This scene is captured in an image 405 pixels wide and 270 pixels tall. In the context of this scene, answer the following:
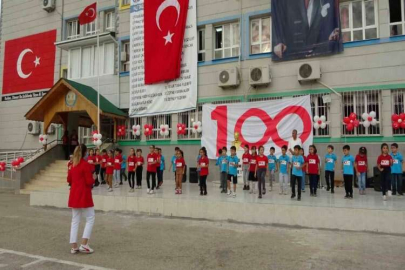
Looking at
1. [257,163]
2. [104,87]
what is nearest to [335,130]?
[257,163]

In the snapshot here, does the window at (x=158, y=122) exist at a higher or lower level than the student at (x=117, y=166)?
higher

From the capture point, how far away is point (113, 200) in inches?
461

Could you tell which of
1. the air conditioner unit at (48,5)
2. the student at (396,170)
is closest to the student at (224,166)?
the student at (396,170)

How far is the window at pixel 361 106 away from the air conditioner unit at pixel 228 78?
4828 mm

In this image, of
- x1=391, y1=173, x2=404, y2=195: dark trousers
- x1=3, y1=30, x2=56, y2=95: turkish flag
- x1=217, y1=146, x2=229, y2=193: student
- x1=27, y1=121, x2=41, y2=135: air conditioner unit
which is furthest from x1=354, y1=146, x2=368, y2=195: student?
x1=27, y1=121, x2=41, y2=135: air conditioner unit

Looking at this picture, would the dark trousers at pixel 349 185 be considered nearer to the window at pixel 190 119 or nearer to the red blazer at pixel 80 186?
the red blazer at pixel 80 186

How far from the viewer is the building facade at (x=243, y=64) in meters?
14.0

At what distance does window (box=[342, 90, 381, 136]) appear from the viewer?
14.0 metres

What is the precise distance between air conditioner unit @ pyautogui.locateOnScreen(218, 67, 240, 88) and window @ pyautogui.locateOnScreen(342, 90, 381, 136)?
483cm

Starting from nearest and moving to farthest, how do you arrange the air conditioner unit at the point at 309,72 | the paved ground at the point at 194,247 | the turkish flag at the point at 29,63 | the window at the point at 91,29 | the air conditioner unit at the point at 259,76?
1. the paved ground at the point at 194,247
2. the air conditioner unit at the point at 309,72
3. the air conditioner unit at the point at 259,76
4. the window at the point at 91,29
5. the turkish flag at the point at 29,63

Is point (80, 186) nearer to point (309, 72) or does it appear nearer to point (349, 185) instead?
point (349, 185)

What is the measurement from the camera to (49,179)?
18094 mm

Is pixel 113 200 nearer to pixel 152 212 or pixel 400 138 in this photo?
pixel 152 212

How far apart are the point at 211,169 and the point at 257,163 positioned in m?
5.84
